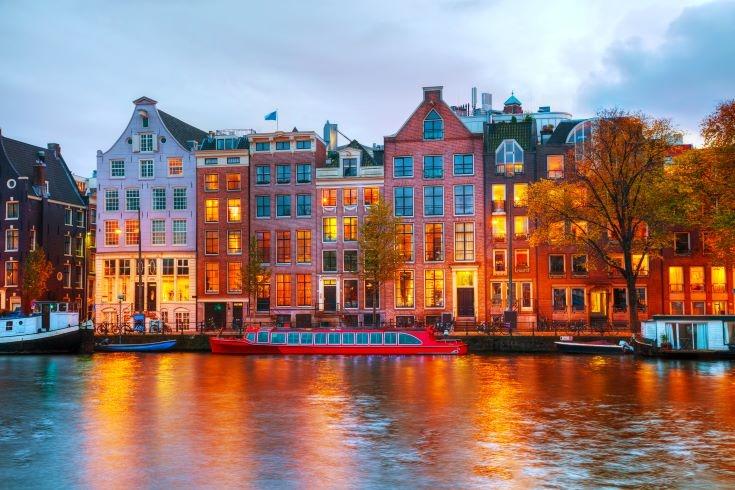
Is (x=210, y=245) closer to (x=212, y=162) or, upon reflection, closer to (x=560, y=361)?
(x=212, y=162)

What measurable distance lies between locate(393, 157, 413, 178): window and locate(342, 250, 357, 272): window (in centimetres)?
839

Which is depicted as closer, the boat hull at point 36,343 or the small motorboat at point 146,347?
the small motorboat at point 146,347

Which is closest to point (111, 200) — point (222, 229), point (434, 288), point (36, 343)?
point (222, 229)

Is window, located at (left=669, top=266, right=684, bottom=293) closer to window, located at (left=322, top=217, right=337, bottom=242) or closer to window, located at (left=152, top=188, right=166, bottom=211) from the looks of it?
window, located at (left=322, top=217, right=337, bottom=242)

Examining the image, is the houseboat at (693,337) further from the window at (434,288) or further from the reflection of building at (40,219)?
the reflection of building at (40,219)

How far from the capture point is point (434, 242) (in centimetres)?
7594

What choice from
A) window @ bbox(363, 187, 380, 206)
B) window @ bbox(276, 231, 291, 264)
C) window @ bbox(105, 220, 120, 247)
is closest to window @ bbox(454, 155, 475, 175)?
window @ bbox(363, 187, 380, 206)

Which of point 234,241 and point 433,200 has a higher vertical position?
point 433,200

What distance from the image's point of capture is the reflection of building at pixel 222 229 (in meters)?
78.8

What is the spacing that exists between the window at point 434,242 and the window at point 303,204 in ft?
37.8

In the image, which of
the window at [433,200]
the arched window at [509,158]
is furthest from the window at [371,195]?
the arched window at [509,158]

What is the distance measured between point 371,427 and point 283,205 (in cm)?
5128

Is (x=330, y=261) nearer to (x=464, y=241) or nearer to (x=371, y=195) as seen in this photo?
(x=371, y=195)

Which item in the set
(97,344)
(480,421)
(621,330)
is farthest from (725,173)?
(97,344)
